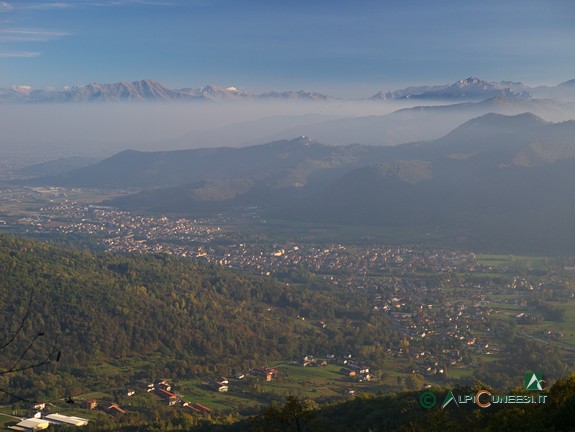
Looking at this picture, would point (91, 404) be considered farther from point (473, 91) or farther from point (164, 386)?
point (473, 91)

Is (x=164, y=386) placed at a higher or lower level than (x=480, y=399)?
lower

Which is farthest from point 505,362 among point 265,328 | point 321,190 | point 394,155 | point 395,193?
point 394,155

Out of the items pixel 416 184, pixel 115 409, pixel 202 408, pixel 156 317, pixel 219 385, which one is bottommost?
pixel 219 385

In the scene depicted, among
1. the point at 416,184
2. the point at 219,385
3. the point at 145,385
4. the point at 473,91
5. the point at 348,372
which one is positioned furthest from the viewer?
the point at 473,91

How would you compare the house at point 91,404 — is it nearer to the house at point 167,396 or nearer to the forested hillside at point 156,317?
the forested hillside at point 156,317

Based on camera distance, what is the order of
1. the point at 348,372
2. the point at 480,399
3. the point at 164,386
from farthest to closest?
the point at 348,372, the point at 164,386, the point at 480,399

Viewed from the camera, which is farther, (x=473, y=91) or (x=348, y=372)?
(x=473, y=91)

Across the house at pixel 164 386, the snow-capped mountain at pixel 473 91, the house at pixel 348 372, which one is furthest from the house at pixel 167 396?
the snow-capped mountain at pixel 473 91

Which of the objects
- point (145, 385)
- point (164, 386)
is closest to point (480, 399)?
point (164, 386)

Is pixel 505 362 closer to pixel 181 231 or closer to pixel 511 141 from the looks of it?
pixel 181 231
